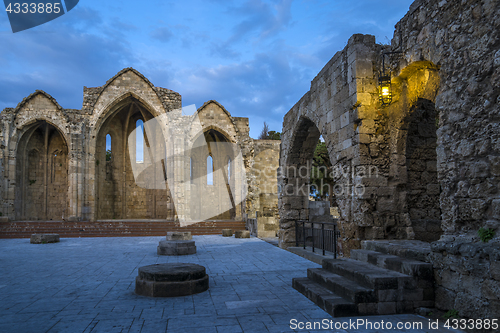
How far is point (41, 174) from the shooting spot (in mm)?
22531

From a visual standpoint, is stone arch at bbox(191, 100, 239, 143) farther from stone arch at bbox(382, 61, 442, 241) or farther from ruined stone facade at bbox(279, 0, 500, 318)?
stone arch at bbox(382, 61, 442, 241)

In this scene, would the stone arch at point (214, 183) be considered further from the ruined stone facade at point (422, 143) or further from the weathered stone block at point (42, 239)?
the ruined stone facade at point (422, 143)

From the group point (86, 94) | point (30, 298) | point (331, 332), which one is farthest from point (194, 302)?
point (86, 94)

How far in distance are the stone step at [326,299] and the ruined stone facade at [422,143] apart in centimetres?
111

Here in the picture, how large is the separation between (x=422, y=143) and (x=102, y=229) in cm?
1507

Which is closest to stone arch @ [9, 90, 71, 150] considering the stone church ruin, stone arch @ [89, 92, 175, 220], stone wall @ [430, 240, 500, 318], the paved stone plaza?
stone arch @ [89, 92, 175, 220]

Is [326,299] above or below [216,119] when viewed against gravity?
below

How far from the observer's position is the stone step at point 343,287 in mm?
4016

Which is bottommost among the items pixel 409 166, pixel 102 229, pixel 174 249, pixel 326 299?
pixel 102 229

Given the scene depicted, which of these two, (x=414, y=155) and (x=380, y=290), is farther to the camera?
(x=414, y=155)

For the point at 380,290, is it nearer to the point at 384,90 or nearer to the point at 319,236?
the point at 384,90

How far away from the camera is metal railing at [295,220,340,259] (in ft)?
25.4

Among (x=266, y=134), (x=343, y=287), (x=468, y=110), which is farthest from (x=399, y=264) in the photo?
(x=266, y=134)

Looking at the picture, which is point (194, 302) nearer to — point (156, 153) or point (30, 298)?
point (30, 298)
